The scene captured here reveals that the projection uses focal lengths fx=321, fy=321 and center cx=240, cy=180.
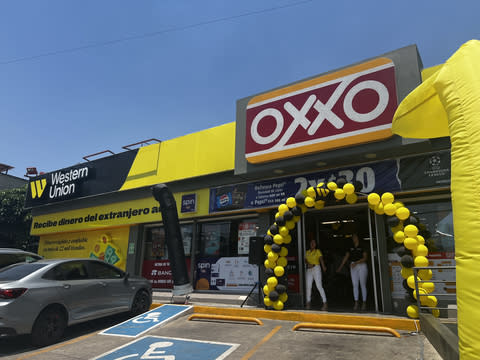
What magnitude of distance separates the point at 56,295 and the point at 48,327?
1.86ft

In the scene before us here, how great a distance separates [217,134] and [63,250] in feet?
35.6

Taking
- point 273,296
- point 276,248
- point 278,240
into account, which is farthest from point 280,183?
point 273,296

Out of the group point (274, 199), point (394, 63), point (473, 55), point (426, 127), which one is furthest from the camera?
point (274, 199)

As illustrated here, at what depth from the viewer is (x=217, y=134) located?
1165 centimetres

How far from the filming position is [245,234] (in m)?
11.2

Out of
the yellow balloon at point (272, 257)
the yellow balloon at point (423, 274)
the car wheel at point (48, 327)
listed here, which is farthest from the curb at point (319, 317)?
the car wheel at point (48, 327)

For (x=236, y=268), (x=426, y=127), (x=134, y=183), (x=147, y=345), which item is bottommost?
(x=147, y=345)

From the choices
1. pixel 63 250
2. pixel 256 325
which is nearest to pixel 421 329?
pixel 256 325

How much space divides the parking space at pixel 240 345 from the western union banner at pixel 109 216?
552cm

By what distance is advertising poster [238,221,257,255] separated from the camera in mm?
11070

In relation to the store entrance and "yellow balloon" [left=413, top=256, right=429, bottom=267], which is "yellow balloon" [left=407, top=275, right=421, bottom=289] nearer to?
"yellow balloon" [left=413, top=256, right=429, bottom=267]

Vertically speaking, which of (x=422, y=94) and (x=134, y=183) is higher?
(x=134, y=183)

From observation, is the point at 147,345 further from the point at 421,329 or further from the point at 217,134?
the point at 217,134

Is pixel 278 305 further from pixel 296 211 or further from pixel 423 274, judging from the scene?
pixel 423 274
